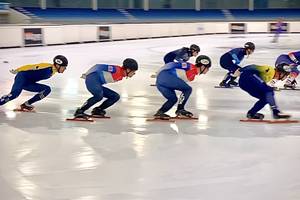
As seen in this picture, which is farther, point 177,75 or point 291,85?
point 291,85

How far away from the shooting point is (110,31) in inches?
981

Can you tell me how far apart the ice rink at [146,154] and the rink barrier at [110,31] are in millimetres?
12350

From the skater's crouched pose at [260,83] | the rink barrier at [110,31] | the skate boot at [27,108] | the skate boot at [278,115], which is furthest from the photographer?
the rink barrier at [110,31]

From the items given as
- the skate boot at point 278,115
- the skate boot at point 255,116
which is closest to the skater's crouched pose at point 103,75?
the skate boot at point 255,116

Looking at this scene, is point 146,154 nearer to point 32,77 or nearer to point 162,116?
point 162,116

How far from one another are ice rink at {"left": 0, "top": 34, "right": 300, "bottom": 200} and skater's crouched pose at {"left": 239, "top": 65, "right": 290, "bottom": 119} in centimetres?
30

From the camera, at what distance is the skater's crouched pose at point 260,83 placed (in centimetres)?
657

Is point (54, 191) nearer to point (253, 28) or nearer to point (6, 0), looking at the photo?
point (253, 28)

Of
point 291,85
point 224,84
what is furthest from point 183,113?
point 291,85

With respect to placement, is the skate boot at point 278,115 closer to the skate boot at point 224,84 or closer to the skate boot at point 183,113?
the skate boot at point 183,113

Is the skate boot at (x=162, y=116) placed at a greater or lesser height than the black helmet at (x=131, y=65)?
lesser

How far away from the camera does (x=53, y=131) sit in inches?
245

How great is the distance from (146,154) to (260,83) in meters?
2.16

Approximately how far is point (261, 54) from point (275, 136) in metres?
11.5
